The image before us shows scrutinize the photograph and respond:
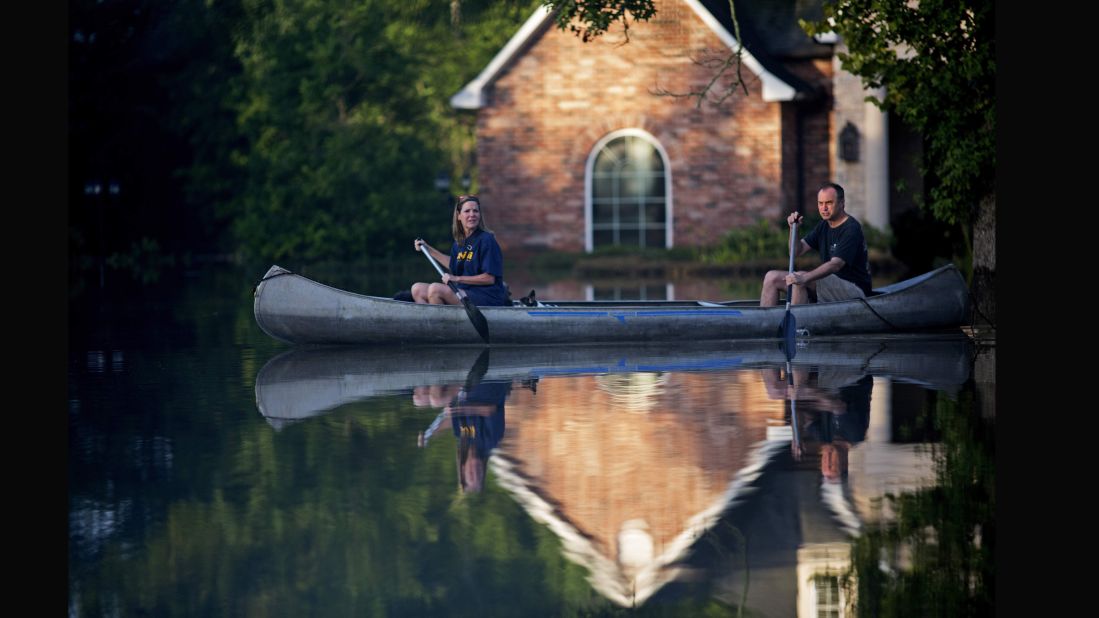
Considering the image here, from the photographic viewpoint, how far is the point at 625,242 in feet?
113

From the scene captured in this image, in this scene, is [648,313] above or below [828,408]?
above

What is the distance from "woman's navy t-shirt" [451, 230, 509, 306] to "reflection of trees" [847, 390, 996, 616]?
24.3 feet

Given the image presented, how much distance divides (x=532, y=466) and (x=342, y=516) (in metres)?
1.56

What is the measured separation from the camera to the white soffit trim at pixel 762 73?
105 feet

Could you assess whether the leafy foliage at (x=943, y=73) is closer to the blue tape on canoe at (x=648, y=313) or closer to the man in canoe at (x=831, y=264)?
the man in canoe at (x=831, y=264)

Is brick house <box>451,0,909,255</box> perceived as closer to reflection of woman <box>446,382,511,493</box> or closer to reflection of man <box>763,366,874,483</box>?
reflection of man <box>763,366,874,483</box>

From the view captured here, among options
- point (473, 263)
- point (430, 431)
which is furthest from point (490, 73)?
point (430, 431)

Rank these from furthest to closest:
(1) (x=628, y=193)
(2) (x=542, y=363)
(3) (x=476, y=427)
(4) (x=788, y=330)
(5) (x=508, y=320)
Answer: (1) (x=628, y=193), (4) (x=788, y=330), (5) (x=508, y=320), (2) (x=542, y=363), (3) (x=476, y=427)

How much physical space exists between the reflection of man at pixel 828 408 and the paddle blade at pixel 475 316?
10.6 ft

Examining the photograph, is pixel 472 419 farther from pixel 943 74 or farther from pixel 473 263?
pixel 943 74

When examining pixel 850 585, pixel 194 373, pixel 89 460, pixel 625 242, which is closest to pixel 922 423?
pixel 850 585

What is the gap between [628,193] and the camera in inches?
1348

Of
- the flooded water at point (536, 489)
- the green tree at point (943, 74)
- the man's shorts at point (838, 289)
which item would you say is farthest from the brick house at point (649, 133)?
the flooded water at point (536, 489)

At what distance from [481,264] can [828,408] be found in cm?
553
